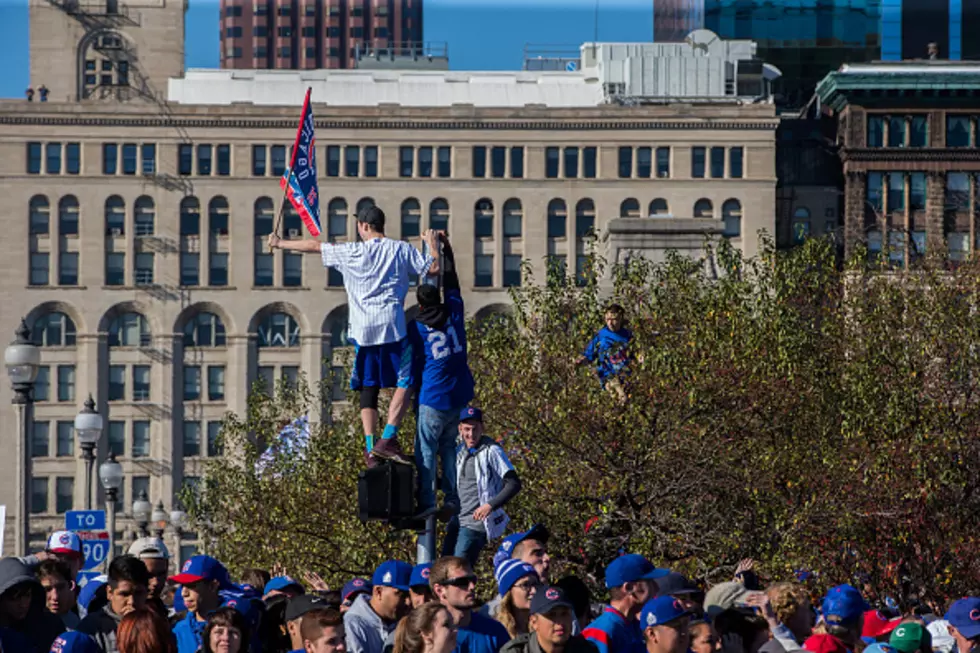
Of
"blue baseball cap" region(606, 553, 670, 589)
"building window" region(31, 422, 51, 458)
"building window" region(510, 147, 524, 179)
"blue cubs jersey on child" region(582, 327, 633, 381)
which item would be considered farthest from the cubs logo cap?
"building window" region(510, 147, 524, 179)

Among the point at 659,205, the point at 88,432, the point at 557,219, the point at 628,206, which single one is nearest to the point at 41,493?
the point at 557,219

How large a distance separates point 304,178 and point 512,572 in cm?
699

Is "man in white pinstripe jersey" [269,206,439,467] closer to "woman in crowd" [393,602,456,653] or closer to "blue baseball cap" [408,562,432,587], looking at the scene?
"blue baseball cap" [408,562,432,587]

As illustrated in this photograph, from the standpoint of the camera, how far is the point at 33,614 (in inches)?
575

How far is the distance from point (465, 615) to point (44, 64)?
431ft

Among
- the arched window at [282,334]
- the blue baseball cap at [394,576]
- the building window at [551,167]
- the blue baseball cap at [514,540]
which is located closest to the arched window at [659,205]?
the building window at [551,167]

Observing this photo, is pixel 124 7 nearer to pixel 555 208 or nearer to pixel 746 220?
pixel 555 208

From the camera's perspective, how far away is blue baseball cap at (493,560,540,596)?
1496cm

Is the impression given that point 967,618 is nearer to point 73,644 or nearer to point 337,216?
point 73,644

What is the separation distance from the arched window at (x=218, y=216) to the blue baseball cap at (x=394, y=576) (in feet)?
390

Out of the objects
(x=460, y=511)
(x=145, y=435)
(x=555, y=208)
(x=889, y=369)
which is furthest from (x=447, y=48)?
(x=460, y=511)

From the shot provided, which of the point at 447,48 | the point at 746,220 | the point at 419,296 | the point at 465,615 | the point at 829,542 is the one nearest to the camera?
the point at 465,615

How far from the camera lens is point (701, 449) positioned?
29.4 metres

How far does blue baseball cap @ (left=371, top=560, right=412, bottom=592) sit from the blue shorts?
254 cm
